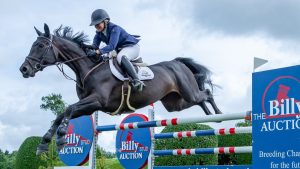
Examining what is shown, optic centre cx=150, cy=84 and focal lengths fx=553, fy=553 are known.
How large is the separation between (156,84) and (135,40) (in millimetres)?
546

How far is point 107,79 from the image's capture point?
231 inches

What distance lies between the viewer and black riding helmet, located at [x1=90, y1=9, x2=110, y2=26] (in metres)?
5.83

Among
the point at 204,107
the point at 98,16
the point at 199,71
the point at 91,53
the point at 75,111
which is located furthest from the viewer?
the point at 199,71

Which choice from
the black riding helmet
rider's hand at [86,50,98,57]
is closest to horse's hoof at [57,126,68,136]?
rider's hand at [86,50,98,57]

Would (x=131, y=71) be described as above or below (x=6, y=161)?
above

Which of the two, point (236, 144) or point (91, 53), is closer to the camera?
point (91, 53)

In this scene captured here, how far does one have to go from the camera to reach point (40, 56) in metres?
5.77

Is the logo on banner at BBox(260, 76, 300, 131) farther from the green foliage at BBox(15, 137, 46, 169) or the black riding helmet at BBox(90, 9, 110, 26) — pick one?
the green foliage at BBox(15, 137, 46, 169)

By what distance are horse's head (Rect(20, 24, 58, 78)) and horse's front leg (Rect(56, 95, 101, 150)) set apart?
1.93 ft

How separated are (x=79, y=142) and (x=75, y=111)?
131cm

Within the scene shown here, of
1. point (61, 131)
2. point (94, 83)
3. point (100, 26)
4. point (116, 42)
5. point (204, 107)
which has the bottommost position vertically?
point (61, 131)

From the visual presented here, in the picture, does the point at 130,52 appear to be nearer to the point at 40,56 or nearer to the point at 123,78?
the point at 123,78

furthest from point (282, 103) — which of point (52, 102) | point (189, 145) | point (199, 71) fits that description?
point (52, 102)

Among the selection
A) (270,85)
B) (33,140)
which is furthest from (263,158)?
(33,140)
